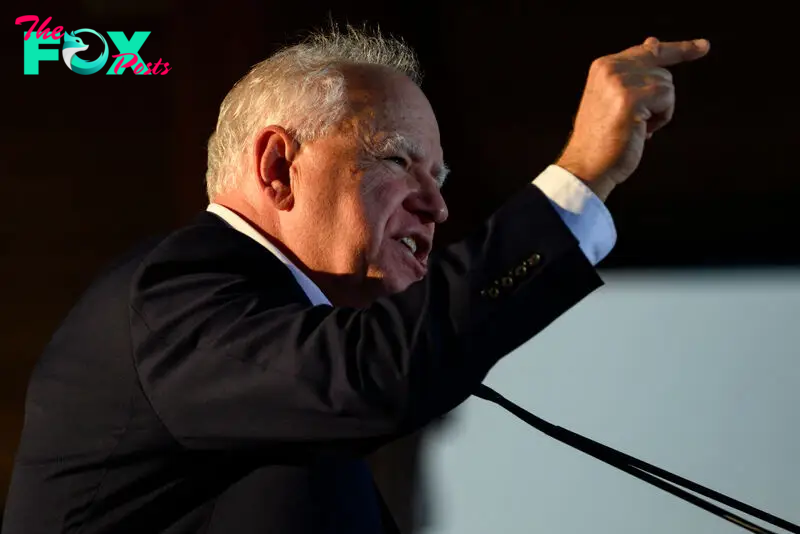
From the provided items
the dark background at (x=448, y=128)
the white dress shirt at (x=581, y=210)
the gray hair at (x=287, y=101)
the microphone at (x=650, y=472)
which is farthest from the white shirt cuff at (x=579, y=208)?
the dark background at (x=448, y=128)

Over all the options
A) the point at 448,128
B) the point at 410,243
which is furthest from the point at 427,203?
the point at 448,128

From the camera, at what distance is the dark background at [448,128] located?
286 cm

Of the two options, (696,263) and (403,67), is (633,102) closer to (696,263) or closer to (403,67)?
(403,67)

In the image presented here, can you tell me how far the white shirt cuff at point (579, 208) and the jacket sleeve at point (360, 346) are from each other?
0.04 ft

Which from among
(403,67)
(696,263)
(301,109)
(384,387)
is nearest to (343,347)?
(384,387)

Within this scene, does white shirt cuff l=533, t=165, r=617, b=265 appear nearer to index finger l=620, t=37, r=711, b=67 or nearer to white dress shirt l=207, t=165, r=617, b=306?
white dress shirt l=207, t=165, r=617, b=306

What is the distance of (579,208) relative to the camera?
41.2 inches

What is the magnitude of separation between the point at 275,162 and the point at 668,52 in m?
0.50

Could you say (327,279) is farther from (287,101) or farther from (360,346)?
(360,346)

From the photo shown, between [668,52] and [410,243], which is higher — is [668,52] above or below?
above

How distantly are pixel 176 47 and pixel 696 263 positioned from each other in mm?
1452

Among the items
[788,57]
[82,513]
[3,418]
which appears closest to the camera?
[82,513]

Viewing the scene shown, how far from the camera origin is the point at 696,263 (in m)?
2.93

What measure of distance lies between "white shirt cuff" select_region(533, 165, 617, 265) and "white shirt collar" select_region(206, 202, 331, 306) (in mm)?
313
